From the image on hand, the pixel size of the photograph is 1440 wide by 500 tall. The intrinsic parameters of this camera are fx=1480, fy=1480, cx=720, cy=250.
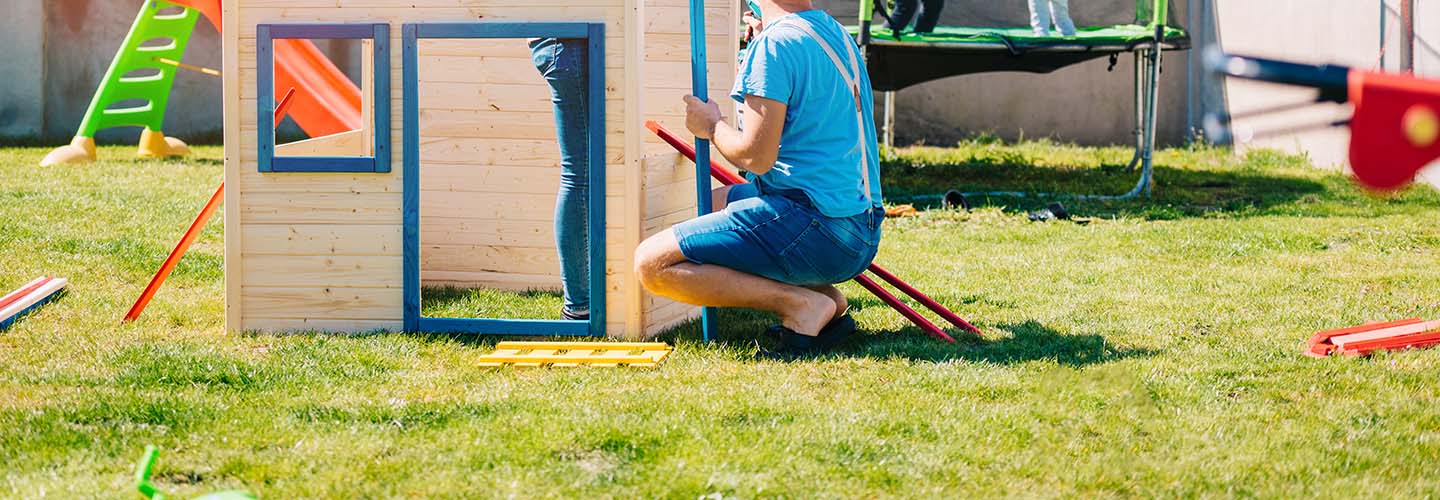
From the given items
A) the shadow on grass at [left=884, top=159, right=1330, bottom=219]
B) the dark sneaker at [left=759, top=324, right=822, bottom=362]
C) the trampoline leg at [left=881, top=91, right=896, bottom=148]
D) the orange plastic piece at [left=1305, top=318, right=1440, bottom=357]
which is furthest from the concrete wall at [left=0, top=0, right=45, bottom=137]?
the orange plastic piece at [left=1305, top=318, right=1440, bottom=357]

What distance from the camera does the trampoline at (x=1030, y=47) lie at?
890cm

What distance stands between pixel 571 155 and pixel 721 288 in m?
0.81

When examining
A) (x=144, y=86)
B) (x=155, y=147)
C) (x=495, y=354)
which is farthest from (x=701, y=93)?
(x=144, y=86)

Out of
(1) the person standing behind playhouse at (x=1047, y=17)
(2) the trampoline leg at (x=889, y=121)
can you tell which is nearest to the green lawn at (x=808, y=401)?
(1) the person standing behind playhouse at (x=1047, y=17)

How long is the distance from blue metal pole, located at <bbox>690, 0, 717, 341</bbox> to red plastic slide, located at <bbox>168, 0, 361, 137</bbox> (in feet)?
10.9

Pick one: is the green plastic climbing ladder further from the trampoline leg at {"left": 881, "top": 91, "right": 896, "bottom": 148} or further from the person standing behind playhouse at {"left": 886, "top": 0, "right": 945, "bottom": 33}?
the person standing behind playhouse at {"left": 886, "top": 0, "right": 945, "bottom": 33}

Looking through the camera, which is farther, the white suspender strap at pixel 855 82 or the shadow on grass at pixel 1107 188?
the shadow on grass at pixel 1107 188

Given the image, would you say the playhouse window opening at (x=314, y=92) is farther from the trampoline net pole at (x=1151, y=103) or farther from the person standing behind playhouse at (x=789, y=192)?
the trampoline net pole at (x=1151, y=103)

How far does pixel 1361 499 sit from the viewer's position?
313cm

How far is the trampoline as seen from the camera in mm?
8898

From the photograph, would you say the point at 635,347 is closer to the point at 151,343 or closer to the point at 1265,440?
the point at 151,343

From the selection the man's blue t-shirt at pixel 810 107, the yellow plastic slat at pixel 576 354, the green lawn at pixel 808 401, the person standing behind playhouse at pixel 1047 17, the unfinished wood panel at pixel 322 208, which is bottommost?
the green lawn at pixel 808 401

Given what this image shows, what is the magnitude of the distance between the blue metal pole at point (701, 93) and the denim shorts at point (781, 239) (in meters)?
0.23

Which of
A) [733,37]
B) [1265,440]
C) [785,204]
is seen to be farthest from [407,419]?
[733,37]
